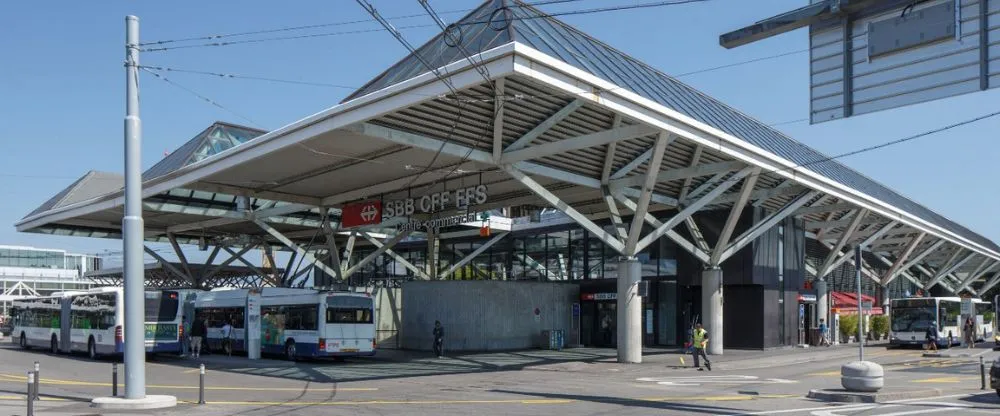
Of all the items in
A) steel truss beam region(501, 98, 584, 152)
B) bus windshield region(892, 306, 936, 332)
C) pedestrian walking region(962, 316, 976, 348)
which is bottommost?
pedestrian walking region(962, 316, 976, 348)

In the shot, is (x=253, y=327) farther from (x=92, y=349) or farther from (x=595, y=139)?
(x=595, y=139)

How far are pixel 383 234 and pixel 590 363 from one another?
2288 cm

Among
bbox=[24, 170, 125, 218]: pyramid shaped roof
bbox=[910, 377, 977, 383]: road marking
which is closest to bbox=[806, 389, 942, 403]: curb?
bbox=[910, 377, 977, 383]: road marking

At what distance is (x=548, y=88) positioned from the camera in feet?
76.0

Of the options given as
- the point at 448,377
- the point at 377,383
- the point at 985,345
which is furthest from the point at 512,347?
the point at 985,345

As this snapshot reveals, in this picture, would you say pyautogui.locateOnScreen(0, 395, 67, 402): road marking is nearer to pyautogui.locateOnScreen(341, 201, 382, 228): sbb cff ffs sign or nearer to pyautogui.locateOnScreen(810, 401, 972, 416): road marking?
pyautogui.locateOnScreen(810, 401, 972, 416): road marking

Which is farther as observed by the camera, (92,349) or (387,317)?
(387,317)

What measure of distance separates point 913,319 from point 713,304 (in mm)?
13470

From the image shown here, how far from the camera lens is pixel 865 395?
62.5 feet

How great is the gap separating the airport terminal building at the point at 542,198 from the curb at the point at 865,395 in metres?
8.64

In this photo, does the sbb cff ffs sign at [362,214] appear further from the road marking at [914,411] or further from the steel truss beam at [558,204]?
the road marking at [914,411]

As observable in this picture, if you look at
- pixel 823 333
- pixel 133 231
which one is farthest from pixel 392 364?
pixel 823 333

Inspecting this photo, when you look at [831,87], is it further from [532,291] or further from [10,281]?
[10,281]

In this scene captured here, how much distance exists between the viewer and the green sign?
33.4 metres
